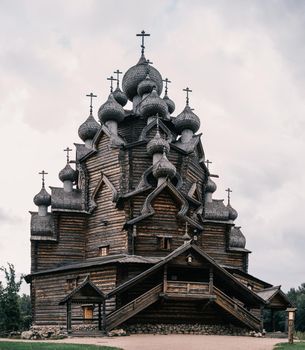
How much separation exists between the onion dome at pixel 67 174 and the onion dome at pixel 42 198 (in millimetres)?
1280

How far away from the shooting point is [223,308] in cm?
2814

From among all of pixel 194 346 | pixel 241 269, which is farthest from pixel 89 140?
pixel 194 346

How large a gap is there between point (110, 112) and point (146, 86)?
345 centimetres

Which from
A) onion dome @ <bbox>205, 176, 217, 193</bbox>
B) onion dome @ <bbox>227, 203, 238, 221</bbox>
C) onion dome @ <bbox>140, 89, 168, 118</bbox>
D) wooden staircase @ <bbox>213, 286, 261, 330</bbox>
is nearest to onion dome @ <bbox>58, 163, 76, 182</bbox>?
onion dome @ <bbox>140, 89, 168, 118</bbox>

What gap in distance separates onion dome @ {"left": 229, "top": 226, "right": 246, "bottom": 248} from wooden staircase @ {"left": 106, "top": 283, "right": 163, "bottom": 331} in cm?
1260

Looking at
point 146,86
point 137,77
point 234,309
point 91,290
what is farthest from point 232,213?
point 91,290

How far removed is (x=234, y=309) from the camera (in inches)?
1109

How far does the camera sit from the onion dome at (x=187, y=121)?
119 ft

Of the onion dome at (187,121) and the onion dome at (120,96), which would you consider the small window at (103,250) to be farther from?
the onion dome at (120,96)

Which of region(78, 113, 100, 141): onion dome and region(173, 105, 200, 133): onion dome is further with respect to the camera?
region(78, 113, 100, 141): onion dome

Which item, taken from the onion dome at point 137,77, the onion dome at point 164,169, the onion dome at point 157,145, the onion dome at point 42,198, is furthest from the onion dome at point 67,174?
the onion dome at point 137,77

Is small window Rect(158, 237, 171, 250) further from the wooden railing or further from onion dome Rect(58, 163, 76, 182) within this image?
onion dome Rect(58, 163, 76, 182)

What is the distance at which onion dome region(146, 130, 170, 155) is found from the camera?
32281mm

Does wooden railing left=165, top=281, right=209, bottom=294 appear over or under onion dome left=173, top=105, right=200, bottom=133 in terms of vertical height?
under
